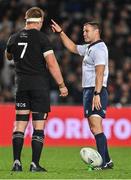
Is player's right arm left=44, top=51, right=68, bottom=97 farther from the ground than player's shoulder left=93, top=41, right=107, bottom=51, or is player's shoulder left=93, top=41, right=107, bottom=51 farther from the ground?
player's shoulder left=93, top=41, right=107, bottom=51

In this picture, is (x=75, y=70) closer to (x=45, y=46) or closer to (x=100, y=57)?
(x=100, y=57)

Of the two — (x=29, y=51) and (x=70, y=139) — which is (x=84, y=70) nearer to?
(x=29, y=51)

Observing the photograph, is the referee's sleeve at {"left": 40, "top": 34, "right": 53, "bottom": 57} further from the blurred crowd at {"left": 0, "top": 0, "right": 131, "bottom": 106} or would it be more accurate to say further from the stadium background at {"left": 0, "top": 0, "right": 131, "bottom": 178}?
the blurred crowd at {"left": 0, "top": 0, "right": 131, "bottom": 106}

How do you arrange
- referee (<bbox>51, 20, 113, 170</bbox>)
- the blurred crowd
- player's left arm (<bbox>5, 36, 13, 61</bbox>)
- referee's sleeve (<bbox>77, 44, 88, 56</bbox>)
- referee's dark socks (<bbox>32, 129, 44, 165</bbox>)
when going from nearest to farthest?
referee's dark socks (<bbox>32, 129, 44, 165</bbox>)
player's left arm (<bbox>5, 36, 13, 61</bbox>)
referee (<bbox>51, 20, 113, 170</bbox>)
referee's sleeve (<bbox>77, 44, 88, 56</bbox>)
the blurred crowd

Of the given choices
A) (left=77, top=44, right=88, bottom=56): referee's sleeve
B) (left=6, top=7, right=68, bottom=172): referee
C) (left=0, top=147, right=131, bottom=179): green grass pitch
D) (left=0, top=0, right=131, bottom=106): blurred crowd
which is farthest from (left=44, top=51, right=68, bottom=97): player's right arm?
(left=0, top=0, right=131, bottom=106): blurred crowd

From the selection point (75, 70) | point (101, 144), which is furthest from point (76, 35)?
point (101, 144)

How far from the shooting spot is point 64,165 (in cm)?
1227

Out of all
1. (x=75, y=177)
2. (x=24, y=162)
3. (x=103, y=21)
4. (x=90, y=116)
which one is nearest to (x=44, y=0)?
(x=103, y=21)

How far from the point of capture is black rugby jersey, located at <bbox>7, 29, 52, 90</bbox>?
10695 mm

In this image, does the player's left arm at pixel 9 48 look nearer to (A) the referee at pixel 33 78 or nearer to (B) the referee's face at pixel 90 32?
(A) the referee at pixel 33 78

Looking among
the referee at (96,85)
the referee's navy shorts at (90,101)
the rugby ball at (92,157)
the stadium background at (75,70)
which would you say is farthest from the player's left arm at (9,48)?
the stadium background at (75,70)

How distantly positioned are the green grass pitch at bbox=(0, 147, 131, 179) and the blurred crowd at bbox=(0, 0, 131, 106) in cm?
282

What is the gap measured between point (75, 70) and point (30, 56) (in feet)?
30.9

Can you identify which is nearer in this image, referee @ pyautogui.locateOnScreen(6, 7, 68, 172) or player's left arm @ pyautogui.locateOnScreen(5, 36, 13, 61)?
referee @ pyautogui.locateOnScreen(6, 7, 68, 172)
